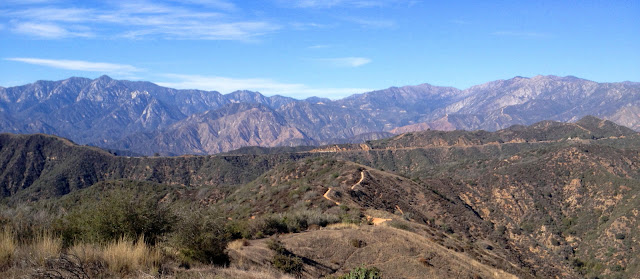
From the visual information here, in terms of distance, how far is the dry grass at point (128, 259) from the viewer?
29.7ft

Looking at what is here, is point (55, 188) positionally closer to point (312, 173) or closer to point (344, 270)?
point (312, 173)

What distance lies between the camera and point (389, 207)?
40875mm

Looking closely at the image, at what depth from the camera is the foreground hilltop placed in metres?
17.9

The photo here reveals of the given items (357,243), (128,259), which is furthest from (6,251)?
(357,243)

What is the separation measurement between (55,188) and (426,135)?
342 ft

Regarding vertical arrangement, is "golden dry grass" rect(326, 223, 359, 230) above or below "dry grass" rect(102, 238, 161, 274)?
below

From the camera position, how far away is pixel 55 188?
87.6 metres

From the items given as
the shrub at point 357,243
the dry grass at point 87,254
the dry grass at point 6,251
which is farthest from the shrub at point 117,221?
the shrub at point 357,243

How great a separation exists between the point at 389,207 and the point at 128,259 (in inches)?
1326

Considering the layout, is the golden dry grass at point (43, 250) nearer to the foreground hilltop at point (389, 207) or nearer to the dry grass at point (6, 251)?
the dry grass at point (6, 251)

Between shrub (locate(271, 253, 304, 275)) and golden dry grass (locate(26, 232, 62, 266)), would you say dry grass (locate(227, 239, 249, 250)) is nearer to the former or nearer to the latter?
shrub (locate(271, 253, 304, 275))

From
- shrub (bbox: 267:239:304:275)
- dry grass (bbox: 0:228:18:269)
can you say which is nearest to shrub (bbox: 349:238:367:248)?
shrub (bbox: 267:239:304:275)

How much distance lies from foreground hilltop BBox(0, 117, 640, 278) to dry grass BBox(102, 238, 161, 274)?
619 millimetres

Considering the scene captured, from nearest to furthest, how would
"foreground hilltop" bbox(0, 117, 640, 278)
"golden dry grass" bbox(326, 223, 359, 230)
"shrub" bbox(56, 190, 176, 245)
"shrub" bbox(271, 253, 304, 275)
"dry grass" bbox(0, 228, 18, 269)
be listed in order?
"dry grass" bbox(0, 228, 18, 269), "shrub" bbox(56, 190, 176, 245), "shrub" bbox(271, 253, 304, 275), "foreground hilltop" bbox(0, 117, 640, 278), "golden dry grass" bbox(326, 223, 359, 230)
